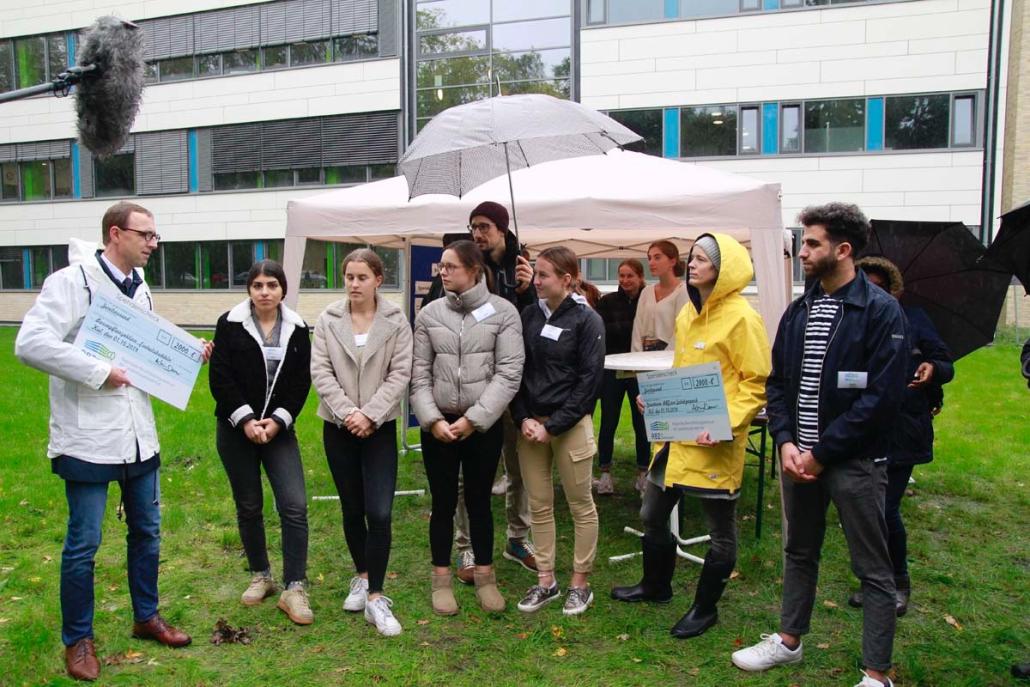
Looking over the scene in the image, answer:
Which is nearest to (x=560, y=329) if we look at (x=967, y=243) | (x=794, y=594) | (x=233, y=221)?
(x=794, y=594)

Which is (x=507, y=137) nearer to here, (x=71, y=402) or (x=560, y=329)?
(x=560, y=329)

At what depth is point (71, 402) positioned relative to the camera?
3.19 metres

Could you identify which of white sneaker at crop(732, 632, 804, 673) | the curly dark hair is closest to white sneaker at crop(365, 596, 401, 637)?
white sneaker at crop(732, 632, 804, 673)

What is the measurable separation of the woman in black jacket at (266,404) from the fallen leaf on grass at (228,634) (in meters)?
0.26

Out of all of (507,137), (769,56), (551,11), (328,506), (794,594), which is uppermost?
(551,11)

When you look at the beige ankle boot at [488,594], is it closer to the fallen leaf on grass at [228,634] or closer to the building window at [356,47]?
the fallen leaf on grass at [228,634]

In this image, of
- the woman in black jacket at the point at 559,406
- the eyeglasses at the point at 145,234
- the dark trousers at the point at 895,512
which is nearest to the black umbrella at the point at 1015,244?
the dark trousers at the point at 895,512

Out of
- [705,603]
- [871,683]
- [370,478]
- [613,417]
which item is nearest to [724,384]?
[705,603]

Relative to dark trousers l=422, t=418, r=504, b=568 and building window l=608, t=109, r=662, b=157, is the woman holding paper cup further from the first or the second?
building window l=608, t=109, r=662, b=157

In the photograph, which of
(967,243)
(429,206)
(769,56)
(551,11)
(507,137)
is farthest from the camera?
(551,11)

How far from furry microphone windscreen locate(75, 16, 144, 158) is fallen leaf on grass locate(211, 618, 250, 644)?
2498 mm

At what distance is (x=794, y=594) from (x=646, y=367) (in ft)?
5.79

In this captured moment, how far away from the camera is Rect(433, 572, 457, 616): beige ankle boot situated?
4.09m

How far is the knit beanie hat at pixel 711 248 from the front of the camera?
3.64 metres
